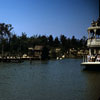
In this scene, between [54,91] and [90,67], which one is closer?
[54,91]

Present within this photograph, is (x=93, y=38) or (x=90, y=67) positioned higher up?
(x=93, y=38)

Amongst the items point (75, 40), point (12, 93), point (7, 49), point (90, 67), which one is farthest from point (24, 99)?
point (75, 40)

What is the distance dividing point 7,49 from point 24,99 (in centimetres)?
9508

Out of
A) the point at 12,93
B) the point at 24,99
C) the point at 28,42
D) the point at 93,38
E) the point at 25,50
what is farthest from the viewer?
the point at 28,42

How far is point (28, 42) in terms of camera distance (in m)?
131

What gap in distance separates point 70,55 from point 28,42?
1232 inches

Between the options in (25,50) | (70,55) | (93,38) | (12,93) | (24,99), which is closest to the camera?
(24,99)

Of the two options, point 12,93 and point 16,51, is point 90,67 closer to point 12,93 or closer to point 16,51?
point 12,93

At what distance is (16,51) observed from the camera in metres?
115

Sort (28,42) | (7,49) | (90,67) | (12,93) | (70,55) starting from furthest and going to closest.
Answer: (70,55)
(28,42)
(7,49)
(90,67)
(12,93)

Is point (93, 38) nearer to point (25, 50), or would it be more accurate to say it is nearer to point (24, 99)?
point (24, 99)

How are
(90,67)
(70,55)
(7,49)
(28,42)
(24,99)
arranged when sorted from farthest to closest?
(70,55)
(28,42)
(7,49)
(90,67)
(24,99)

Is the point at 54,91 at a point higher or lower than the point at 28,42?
lower

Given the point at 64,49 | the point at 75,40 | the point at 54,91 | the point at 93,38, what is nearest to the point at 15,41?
the point at 64,49
